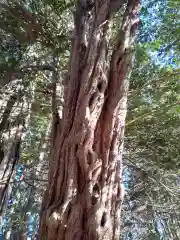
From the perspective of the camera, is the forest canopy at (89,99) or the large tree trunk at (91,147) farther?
the forest canopy at (89,99)

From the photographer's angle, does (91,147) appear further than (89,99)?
No

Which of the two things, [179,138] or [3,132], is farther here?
[179,138]

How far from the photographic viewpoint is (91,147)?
2135 millimetres

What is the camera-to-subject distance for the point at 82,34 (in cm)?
305

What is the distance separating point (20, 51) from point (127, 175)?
4142 millimetres

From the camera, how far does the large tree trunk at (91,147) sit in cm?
185

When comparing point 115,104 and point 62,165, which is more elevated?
point 115,104

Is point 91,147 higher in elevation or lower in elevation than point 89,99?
lower

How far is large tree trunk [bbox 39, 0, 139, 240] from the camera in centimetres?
185

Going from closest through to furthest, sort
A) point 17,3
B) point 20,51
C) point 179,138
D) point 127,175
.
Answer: point 17,3, point 20,51, point 179,138, point 127,175

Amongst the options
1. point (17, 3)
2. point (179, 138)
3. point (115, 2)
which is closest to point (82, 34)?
point (115, 2)

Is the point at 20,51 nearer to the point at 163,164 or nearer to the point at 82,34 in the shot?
the point at 82,34

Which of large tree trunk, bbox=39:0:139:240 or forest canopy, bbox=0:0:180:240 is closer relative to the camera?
large tree trunk, bbox=39:0:139:240

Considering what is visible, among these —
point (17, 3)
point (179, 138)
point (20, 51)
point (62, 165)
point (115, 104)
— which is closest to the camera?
point (62, 165)
